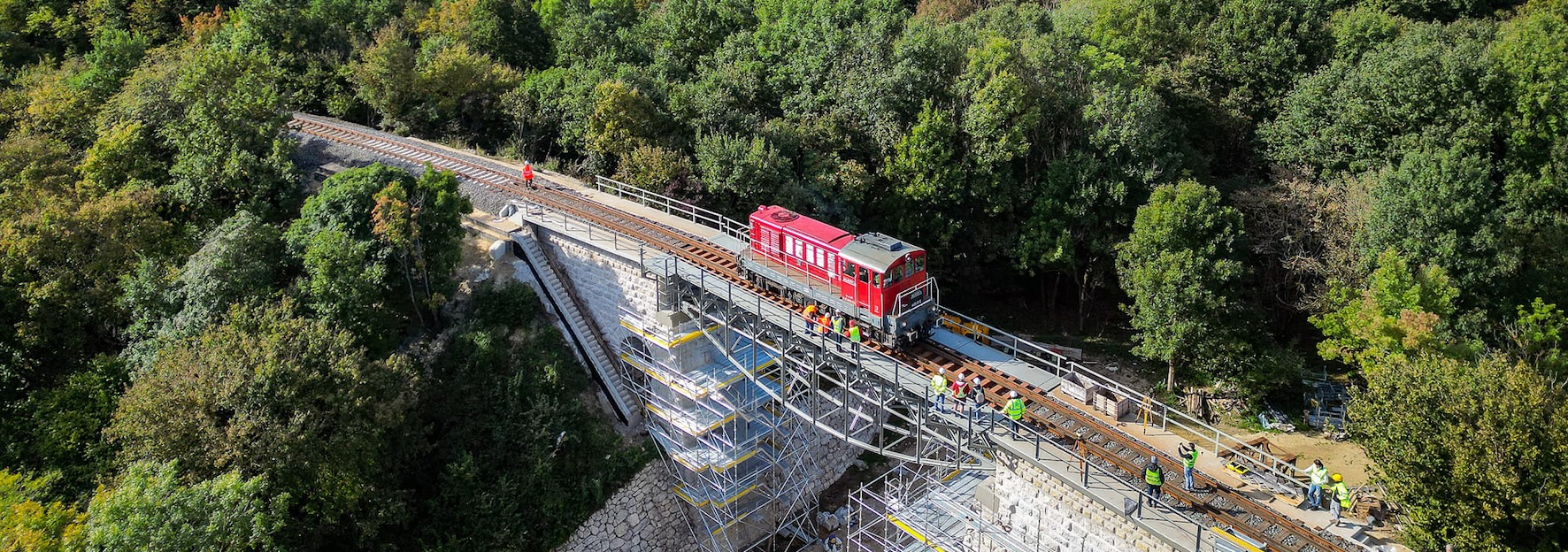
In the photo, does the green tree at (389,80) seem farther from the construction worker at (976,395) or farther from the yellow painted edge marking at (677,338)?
the construction worker at (976,395)

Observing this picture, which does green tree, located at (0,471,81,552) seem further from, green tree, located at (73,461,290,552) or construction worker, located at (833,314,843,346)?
construction worker, located at (833,314,843,346)

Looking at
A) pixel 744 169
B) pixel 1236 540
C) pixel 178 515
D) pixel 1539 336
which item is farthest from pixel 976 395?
pixel 178 515

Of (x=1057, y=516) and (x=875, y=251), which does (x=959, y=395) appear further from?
(x=875, y=251)

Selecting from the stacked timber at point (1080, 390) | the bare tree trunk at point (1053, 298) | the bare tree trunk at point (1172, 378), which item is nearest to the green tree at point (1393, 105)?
the bare tree trunk at point (1053, 298)

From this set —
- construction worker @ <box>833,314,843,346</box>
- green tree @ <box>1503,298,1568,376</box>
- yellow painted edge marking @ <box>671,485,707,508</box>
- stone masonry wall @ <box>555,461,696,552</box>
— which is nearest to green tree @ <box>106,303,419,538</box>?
stone masonry wall @ <box>555,461,696,552</box>

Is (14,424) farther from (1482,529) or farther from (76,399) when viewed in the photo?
(1482,529)

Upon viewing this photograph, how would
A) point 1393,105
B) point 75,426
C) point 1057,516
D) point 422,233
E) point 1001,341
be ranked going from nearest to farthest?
point 1057,516, point 75,426, point 1001,341, point 422,233, point 1393,105
